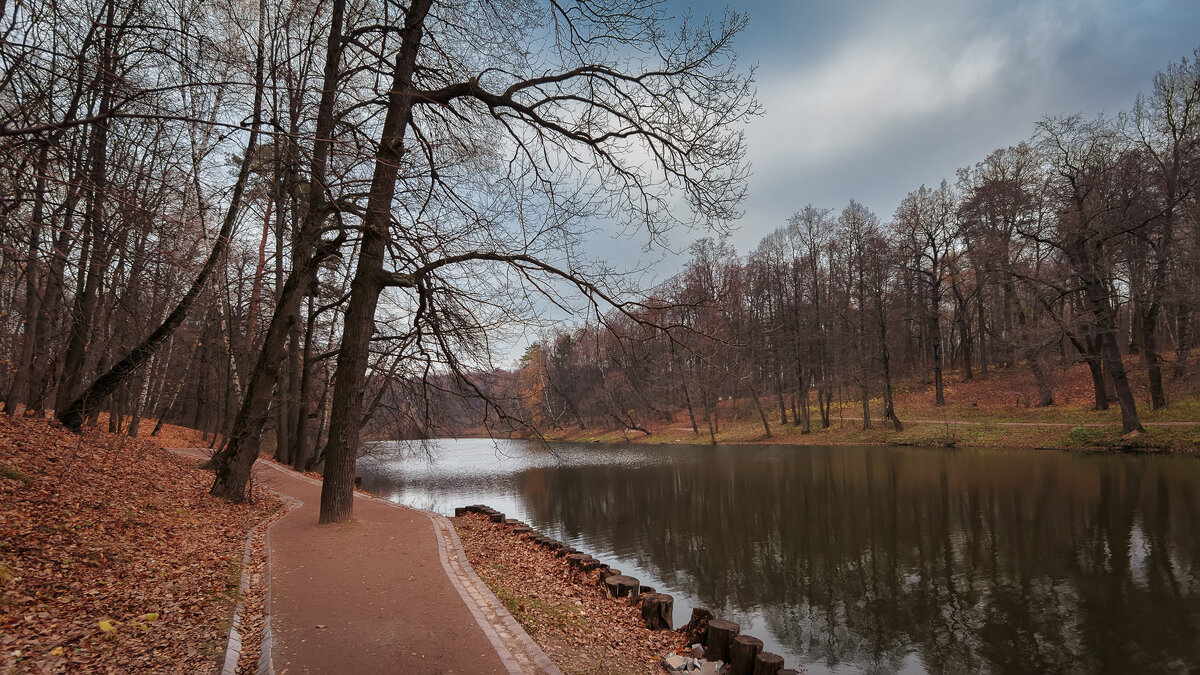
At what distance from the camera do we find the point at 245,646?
4301 millimetres

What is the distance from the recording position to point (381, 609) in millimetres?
5109

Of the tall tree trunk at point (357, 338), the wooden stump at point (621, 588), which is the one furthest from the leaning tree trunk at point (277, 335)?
the wooden stump at point (621, 588)

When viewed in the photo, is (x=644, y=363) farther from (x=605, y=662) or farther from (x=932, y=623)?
(x=932, y=623)

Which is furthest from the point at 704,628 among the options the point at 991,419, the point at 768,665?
the point at 991,419

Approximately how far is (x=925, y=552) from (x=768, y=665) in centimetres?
632

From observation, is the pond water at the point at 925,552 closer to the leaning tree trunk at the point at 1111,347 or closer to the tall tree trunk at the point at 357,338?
the leaning tree trunk at the point at 1111,347

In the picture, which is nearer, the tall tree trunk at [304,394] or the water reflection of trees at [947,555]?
the water reflection of trees at [947,555]

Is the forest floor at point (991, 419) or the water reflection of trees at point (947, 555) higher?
the forest floor at point (991, 419)

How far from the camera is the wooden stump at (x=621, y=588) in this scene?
7.47 meters

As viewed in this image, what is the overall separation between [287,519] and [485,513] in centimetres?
475

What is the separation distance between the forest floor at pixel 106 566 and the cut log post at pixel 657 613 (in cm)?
418

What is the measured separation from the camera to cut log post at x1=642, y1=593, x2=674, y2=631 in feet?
21.8

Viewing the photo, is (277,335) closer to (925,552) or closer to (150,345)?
(150,345)

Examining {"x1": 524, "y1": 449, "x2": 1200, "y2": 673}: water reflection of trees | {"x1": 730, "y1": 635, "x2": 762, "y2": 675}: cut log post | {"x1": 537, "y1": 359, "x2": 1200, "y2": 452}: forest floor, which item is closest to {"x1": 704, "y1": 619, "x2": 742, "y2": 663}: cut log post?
{"x1": 730, "y1": 635, "x2": 762, "y2": 675}: cut log post
